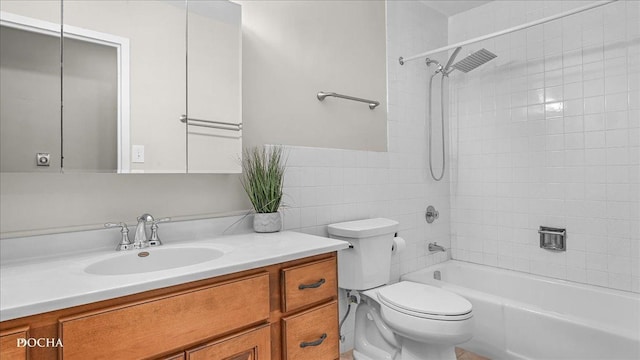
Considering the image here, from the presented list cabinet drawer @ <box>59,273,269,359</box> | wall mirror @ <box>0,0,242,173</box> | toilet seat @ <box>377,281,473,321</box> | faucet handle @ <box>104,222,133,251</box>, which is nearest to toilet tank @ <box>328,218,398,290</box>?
toilet seat @ <box>377,281,473,321</box>

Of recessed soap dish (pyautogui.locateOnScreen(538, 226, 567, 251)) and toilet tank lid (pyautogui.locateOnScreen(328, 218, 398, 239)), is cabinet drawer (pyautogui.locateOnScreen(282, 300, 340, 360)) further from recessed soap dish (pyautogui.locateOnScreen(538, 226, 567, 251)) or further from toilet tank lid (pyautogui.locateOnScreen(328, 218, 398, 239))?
recessed soap dish (pyautogui.locateOnScreen(538, 226, 567, 251))

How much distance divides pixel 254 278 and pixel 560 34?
2576 millimetres

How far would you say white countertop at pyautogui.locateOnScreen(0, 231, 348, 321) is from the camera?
83 cm

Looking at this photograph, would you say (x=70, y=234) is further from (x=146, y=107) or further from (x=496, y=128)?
(x=496, y=128)

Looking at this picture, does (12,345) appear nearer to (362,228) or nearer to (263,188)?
(263,188)

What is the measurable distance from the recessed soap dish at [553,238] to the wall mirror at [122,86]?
2.14 meters

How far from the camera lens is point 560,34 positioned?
2.45 meters

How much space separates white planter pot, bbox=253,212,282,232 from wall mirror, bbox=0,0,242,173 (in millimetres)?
256

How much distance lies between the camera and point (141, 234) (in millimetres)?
1387

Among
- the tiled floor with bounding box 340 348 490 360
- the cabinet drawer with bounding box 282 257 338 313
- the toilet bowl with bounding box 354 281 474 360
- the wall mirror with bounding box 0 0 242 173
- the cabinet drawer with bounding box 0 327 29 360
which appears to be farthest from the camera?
the tiled floor with bounding box 340 348 490 360

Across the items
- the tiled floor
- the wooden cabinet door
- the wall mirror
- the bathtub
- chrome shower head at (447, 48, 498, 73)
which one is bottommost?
the tiled floor

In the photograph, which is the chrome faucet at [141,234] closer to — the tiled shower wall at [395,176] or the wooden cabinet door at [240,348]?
the wooden cabinet door at [240,348]

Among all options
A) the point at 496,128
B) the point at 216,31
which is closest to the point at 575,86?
the point at 496,128

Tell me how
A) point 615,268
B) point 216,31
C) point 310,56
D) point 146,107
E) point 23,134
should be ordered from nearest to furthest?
point 23,134 → point 146,107 → point 216,31 → point 310,56 → point 615,268
